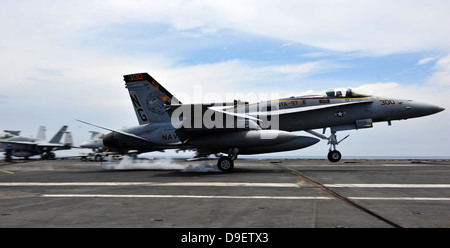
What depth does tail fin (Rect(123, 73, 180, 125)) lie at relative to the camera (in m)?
18.8

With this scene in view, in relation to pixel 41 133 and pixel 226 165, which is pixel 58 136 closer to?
pixel 41 133

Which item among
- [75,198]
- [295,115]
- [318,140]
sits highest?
[295,115]

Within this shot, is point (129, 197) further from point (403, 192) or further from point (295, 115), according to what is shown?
point (295, 115)

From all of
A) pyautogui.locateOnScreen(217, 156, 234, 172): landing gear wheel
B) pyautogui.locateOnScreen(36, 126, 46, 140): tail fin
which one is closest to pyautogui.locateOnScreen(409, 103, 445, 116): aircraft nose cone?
pyautogui.locateOnScreen(217, 156, 234, 172): landing gear wheel

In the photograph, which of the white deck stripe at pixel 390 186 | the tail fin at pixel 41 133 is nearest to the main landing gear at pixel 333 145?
the white deck stripe at pixel 390 186

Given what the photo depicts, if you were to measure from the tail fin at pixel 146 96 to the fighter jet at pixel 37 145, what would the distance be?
33315mm

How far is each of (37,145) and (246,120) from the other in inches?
1654

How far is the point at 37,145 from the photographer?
46.8m

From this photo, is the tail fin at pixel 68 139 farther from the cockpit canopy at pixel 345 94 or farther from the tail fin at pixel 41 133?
the cockpit canopy at pixel 345 94

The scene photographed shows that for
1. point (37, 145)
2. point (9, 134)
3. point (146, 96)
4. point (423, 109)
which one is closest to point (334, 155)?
point (423, 109)

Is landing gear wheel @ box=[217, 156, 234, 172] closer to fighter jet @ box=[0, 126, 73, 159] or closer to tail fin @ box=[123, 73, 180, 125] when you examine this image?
tail fin @ box=[123, 73, 180, 125]
